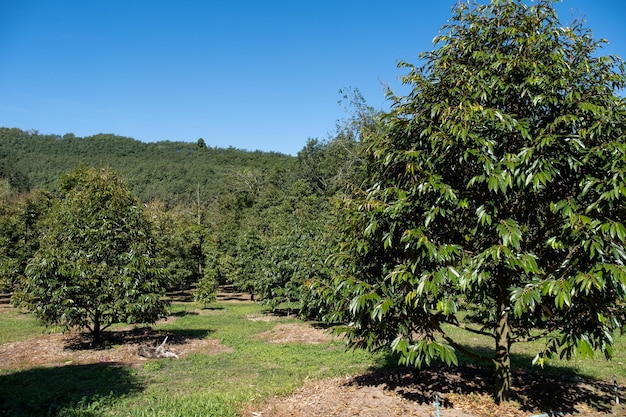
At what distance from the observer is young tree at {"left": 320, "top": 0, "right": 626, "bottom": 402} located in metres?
5.03

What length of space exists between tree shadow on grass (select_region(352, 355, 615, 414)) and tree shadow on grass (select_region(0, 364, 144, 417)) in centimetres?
575

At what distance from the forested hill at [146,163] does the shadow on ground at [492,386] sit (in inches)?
2377

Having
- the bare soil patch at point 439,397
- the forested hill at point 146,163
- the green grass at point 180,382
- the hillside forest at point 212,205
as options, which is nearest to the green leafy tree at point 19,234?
the hillside forest at point 212,205

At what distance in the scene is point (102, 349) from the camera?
607 inches

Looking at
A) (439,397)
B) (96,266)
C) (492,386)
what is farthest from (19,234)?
(492,386)

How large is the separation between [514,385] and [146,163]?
13152cm

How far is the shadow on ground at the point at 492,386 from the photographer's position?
24.6ft

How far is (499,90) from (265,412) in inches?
279

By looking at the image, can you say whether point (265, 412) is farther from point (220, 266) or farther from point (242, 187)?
point (242, 187)

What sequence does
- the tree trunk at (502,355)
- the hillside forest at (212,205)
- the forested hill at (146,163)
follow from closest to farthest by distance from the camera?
the tree trunk at (502,355)
the hillside forest at (212,205)
the forested hill at (146,163)

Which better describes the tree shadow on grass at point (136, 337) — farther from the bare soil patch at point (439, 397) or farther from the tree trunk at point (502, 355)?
the tree trunk at point (502, 355)

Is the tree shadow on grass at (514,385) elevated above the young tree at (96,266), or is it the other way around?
the young tree at (96,266)

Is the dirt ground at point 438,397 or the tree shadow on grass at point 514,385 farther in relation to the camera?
the tree shadow on grass at point 514,385

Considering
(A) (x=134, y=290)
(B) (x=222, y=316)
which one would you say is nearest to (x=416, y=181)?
(A) (x=134, y=290)
